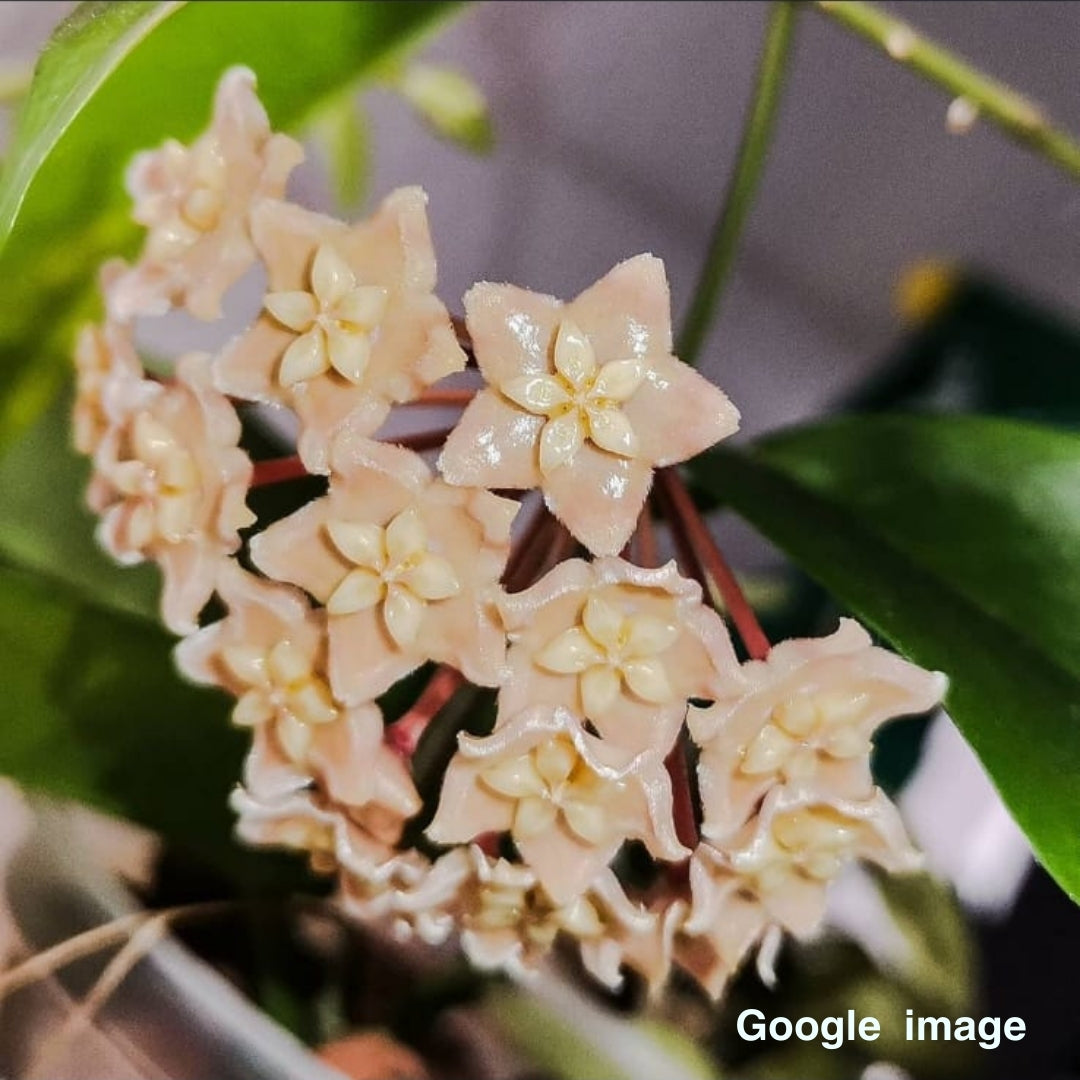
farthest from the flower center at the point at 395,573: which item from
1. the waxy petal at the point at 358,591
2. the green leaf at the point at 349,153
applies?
the green leaf at the point at 349,153

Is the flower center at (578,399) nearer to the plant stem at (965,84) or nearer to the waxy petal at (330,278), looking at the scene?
the waxy petal at (330,278)

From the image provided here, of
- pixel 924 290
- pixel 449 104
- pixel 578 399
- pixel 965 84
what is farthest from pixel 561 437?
pixel 924 290

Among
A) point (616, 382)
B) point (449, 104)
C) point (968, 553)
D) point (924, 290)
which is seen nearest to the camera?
point (616, 382)

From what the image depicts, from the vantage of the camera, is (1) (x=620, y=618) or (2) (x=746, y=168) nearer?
(1) (x=620, y=618)

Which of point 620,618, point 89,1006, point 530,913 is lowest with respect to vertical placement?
point 89,1006

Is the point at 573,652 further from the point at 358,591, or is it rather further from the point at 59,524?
the point at 59,524

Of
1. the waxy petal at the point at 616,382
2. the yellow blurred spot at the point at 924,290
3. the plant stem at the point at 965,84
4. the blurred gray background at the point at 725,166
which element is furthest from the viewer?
the yellow blurred spot at the point at 924,290
